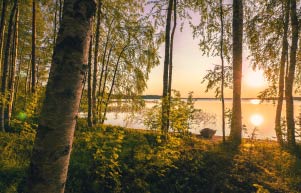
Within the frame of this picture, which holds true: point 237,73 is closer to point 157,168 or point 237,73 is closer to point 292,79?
point 292,79

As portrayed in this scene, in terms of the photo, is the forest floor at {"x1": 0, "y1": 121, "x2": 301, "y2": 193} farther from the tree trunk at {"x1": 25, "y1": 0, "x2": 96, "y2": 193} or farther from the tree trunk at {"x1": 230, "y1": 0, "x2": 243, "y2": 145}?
the tree trunk at {"x1": 25, "y1": 0, "x2": 96, "y2": 193}

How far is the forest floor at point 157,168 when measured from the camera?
5.45 meters

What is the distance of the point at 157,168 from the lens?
6418 millimetres

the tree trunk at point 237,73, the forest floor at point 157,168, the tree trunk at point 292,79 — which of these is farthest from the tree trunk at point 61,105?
the tree trunk at point 292,79

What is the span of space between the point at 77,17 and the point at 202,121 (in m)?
28.9

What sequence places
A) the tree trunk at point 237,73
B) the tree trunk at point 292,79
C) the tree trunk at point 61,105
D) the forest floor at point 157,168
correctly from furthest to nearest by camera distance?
the tree trunk at point 292,79 < the tree trunk at point 237,73 < the forest floor at point 157,168 < the tree trunk at point 61,105

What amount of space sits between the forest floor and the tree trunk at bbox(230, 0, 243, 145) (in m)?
1.41

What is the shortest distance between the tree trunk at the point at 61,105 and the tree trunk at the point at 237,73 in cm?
900

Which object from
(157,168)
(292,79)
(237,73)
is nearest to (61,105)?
(157,168)

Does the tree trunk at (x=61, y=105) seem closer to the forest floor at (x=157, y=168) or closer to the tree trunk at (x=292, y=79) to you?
the forest floor at (x=157, y=168)

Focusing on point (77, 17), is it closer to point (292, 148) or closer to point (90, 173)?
point (90, 173)

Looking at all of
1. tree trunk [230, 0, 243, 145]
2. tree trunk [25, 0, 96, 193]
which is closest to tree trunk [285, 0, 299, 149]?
tree trunk [230, 0, 243, 145]

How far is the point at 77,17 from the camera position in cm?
161

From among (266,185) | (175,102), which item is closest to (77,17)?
(175,102)
